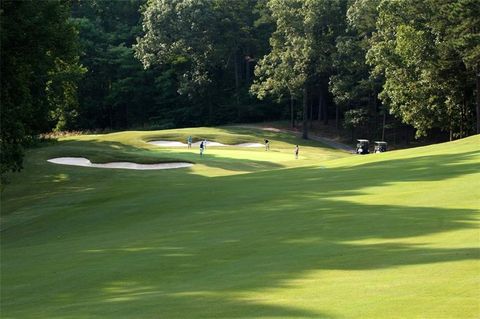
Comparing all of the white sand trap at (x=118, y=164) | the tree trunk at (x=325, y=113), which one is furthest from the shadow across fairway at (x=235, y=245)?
the tree trunk at (x=325, y=113)

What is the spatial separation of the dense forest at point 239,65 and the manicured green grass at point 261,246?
588cm

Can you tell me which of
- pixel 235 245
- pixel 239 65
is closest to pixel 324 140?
pixel 239 65

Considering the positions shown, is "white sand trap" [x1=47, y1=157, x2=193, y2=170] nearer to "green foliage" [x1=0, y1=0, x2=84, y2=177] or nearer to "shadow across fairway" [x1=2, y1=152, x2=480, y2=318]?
"green foliage" [x1=0, y1=0, x2=84, y2=177]

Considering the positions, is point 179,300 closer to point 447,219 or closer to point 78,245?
point 447,219

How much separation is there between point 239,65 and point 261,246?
90812mm

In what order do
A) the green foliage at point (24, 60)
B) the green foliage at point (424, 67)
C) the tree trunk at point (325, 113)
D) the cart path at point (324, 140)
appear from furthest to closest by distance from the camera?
the tree trunk at point (325, 113) < the cart path at point (324, 140) < the green foliage at point (424, 67) < the green foliage at point (24, 60)

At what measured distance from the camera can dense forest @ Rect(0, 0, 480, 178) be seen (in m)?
31.2

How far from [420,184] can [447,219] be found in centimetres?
735

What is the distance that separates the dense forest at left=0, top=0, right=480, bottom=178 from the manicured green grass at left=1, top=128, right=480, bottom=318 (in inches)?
232

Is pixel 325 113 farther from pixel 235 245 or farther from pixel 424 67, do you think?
pixel 235 245

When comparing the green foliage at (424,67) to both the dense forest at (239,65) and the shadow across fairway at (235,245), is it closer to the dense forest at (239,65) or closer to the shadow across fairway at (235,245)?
the dense forest at (239,65)

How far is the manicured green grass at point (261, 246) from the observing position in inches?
407

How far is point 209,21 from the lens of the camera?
9475cm

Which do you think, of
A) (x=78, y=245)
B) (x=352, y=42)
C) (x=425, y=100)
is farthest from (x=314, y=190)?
(x=352, y=42)
